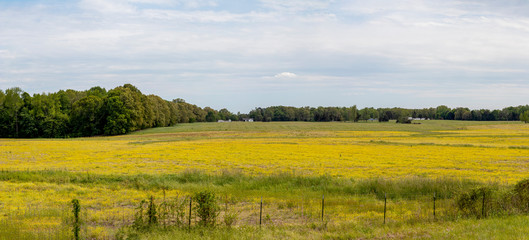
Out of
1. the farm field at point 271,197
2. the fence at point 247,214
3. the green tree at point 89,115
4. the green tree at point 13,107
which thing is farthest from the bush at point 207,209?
the green tree at point 13,107

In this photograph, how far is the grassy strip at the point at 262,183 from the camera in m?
20.4

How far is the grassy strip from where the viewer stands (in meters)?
20.4

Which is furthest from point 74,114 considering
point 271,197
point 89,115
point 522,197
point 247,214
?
point 522,197

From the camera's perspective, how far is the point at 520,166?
112 ft

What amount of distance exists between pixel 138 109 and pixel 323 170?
2925 inches

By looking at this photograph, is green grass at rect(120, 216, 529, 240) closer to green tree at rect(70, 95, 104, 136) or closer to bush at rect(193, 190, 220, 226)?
bush at rect(193, 190, 220, 226)

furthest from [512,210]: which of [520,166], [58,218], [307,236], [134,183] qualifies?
[520,166]

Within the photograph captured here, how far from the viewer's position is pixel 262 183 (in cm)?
2322

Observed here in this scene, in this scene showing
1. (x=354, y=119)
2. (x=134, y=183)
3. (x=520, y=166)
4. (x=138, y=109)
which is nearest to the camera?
(x=134, y=183)

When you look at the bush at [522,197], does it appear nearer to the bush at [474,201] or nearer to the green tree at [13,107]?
the bush at [474,201]

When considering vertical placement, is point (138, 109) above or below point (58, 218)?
above

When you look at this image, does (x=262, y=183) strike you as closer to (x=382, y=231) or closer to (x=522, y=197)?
(x=382, y=231)

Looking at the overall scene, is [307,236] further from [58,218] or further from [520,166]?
[520,166]

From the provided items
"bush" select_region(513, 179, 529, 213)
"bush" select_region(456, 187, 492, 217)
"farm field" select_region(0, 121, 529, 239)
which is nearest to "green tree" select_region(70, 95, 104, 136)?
"farm field" select_region(0, 121, 529, 239)
